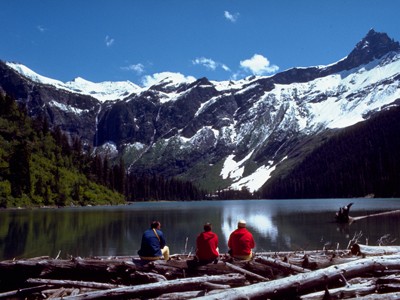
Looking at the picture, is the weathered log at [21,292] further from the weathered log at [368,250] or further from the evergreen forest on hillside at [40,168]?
the evergreen forest on hillside at [40,168]

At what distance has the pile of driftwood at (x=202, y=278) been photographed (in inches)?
603

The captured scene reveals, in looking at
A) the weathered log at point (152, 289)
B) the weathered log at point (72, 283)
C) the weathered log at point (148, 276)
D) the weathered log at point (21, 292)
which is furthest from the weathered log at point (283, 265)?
the weathered log at point (21, 292)

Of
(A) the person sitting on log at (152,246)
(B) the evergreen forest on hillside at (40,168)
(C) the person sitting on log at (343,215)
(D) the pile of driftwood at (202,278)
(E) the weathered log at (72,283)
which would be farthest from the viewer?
(B) the evergreen forest on hillside at (40,168)

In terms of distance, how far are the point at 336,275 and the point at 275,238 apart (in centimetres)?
3719

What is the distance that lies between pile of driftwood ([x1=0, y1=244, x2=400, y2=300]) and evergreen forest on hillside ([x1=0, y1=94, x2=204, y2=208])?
11346 centimetres

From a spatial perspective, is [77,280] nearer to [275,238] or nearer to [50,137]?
[275,238]

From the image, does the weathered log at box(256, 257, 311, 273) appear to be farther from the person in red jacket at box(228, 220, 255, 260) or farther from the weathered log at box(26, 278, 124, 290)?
the weathered log at box(26, 278, 124, 290)

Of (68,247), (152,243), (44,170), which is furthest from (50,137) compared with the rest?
(152,243)

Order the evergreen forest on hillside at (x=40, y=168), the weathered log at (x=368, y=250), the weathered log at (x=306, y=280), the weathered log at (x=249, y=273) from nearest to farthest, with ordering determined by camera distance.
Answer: the weathered log at (x=306, y=280), the weathered log at (x=249, y=273), the weathered log at (x=368, y=250), the evergreen forest on hillside at (x=40, y=168)

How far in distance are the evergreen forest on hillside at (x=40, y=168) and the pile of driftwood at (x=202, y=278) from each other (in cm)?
11346

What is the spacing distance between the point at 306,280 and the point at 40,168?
13773 centimetres

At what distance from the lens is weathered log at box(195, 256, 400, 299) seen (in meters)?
14.4

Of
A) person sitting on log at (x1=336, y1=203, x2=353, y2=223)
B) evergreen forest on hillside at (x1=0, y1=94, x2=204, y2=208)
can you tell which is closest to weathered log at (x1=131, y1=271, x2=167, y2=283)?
person sitting on log at (x1=336, y1=203, x2=353, y2=223)

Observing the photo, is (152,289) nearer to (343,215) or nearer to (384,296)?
(384,296)
